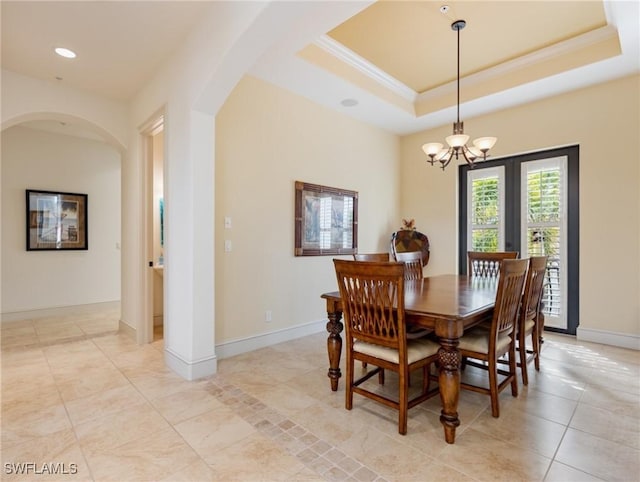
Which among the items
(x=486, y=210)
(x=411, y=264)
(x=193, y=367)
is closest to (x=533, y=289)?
(x=411, y=264)

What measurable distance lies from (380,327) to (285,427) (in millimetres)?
868

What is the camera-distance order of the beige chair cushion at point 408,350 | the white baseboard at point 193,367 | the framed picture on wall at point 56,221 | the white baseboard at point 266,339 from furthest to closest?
Result: the framed picture on wall at point 56,221 → the white baseboard at point 266,339 → the white baseboard at point 193,367 → the beige chair cushion at point 408,350

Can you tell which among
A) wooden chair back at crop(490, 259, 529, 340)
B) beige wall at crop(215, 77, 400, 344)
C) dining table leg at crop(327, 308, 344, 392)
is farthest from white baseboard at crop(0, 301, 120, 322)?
wooden chair back at crop(490, 259, 529, 340)

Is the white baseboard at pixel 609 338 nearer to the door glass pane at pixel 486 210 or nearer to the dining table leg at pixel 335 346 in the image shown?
the door glass pane at pixel 486 210

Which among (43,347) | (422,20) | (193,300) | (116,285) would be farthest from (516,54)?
(116,285)

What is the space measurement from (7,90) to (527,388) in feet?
17.6

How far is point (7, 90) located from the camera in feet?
10.6

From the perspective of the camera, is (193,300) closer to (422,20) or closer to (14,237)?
(422,20)

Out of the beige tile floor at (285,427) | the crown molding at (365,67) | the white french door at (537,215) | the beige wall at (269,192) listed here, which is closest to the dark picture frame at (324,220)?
the beige wall at (269,192)

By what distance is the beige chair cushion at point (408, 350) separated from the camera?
6.68ft

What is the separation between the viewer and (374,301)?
206 cm

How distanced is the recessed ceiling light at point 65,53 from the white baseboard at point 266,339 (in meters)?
2.99

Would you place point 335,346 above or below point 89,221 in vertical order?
below

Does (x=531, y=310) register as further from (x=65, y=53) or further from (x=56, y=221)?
(x=56, y=221)
